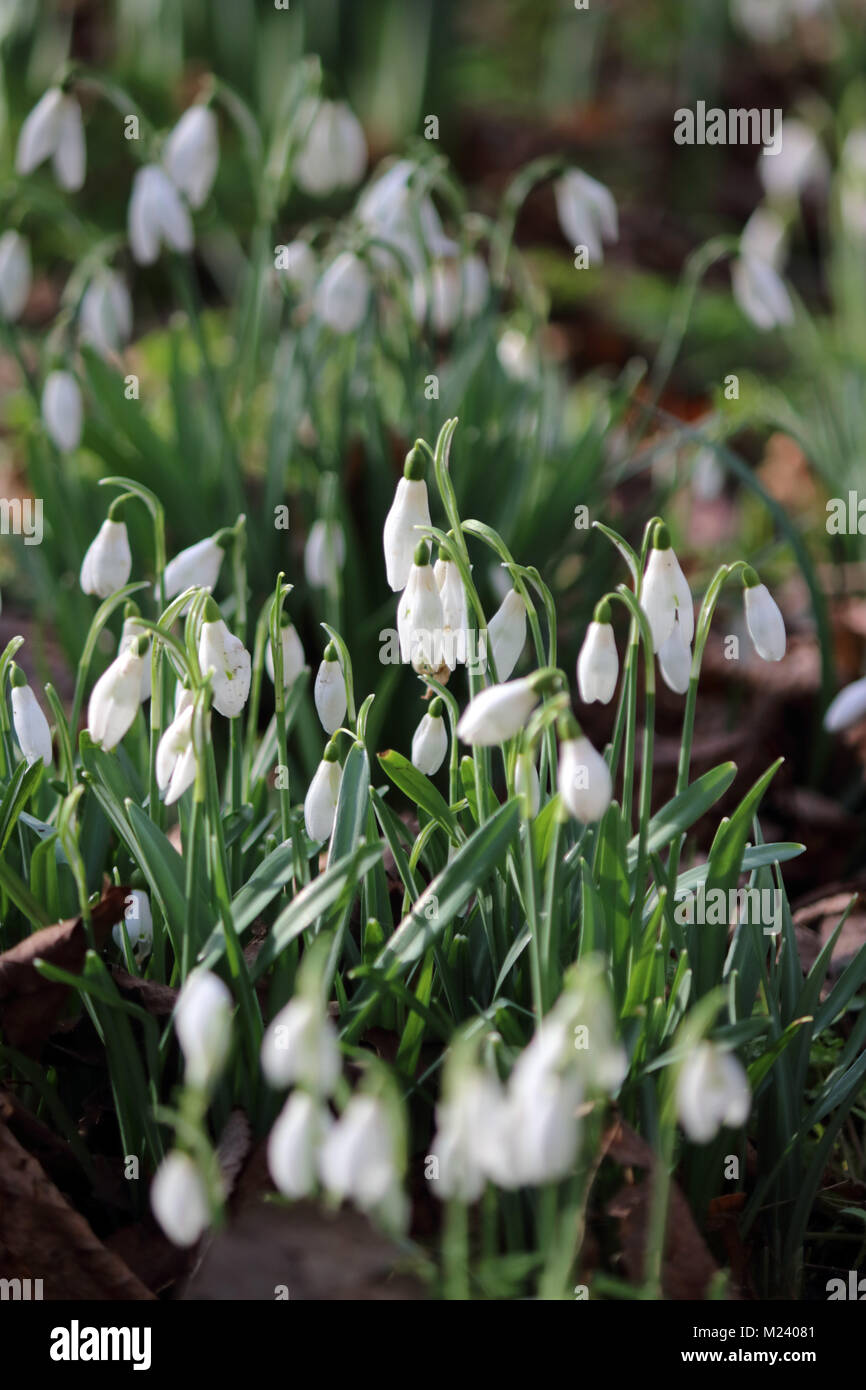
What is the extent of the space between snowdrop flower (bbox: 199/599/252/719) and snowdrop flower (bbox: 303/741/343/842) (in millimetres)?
120

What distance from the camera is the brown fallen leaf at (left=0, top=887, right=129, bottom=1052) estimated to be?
4.55 feet

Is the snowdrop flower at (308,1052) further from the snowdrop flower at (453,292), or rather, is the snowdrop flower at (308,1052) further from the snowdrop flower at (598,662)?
the snowdrop flower at (453,292)

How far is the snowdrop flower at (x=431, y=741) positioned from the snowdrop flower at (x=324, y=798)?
0.09 m

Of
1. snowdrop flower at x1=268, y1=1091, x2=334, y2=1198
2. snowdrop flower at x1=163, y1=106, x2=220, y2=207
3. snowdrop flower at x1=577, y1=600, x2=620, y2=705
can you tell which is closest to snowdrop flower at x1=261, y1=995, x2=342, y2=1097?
snowdrop flower at x1=268, y1=1091, x2=334, y2=1198

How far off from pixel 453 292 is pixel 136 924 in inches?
71.3

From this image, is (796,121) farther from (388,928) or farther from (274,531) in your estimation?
(388,928)

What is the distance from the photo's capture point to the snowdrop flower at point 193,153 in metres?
2.54

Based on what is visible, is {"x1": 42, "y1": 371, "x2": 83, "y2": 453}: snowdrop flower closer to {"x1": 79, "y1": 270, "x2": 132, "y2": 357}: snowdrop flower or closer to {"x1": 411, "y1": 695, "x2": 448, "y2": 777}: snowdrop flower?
{"x1": 79, "y1": 270, "x2": 132, "y2": 357}: snowdrop flower

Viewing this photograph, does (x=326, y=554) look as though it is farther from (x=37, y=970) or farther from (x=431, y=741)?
(x=37, y=970)

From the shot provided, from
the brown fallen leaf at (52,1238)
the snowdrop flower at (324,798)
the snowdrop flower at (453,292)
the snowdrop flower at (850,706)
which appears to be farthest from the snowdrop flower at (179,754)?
the snowdrop flower at (453,292)

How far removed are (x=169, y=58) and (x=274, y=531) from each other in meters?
3.40

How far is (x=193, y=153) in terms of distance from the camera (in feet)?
8.37

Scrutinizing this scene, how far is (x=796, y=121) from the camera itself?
682 centimetres

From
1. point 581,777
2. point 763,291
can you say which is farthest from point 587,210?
point 581,777
